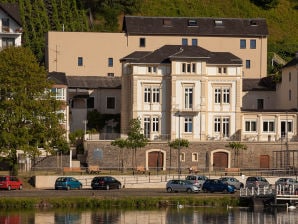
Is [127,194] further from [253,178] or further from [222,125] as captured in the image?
[222,125]

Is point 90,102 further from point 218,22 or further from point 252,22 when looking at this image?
point 252,22

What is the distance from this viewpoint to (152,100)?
132375mm

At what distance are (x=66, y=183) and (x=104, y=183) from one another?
3.06 meters

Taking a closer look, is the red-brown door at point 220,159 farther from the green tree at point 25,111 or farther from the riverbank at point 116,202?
the riverbank at point 116,202

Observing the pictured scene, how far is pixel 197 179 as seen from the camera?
108 meters

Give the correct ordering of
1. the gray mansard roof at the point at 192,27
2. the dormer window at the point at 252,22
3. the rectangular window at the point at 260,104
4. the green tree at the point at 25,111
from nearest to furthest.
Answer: the green tree at the point at 25,111
the rectangular window at the point at 260,104
the gray mansard roof at the point at 192,27
the dormer window at the point at 252,22

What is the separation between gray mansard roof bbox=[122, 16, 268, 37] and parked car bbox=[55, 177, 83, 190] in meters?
53.4

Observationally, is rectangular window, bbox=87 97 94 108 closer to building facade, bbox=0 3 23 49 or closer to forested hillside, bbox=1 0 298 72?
building facade, bbox=0 3 23 49

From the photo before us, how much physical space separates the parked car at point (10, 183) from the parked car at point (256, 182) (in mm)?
18175

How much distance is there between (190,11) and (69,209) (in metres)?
A: 101

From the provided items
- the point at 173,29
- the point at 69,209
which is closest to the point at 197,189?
the point at 69,209

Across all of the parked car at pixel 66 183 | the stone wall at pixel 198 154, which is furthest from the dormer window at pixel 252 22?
the parked car at pixel 66 183

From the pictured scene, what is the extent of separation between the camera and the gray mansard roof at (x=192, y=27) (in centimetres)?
15838

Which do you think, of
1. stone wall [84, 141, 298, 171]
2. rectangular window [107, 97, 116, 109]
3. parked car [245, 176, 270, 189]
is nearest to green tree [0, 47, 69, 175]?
stone wall [84, 141, 298, 171]
